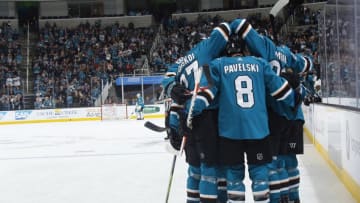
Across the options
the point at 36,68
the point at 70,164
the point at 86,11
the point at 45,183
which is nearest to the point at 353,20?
the point at 45,183

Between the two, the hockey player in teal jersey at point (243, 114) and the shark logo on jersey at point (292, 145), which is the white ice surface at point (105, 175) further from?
the hockey player in teal jersey at point (243, 114)

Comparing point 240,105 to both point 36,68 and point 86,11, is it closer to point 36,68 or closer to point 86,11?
point 36,68

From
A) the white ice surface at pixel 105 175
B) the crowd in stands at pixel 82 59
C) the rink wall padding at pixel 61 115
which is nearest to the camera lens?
the white ice surface at pixel 105 175

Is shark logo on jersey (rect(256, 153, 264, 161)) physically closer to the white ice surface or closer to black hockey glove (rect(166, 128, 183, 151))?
black hockey glove (rect(166, 128, 183, 151))

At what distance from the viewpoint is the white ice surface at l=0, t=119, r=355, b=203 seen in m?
4.08

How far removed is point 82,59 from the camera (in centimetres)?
2192

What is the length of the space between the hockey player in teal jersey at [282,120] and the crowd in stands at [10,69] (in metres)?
15.6

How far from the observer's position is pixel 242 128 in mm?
2639

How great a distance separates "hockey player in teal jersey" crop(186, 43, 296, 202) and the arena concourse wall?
1.15m

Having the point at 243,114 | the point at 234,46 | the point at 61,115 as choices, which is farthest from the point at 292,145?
the point at 61,115

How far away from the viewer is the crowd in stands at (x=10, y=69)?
1753 centimetres

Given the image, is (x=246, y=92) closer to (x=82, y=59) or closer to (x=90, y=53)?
(x=82, y=59)

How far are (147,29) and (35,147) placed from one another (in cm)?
1609

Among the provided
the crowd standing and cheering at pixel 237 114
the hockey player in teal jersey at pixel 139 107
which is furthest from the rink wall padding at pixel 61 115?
the crowd standing and cheering at pixel 237 114
